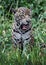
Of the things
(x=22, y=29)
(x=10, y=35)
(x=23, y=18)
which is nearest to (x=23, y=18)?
(x=23, y=18)

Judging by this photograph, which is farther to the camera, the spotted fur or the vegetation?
the spotted fur

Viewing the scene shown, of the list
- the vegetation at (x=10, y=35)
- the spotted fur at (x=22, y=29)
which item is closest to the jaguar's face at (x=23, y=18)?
the spotted fur at (x=22, y=29)

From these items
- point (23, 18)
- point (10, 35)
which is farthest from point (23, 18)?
point (10, 35)

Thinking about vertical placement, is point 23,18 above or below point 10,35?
above

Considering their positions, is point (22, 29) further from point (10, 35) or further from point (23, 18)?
point (10, 35)

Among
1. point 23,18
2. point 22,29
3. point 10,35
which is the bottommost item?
point 10,35

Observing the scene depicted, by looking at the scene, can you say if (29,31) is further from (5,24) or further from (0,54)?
(5,24)

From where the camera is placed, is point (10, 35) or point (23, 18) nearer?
Answer: point (23, 18)

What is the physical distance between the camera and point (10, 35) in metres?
5.08

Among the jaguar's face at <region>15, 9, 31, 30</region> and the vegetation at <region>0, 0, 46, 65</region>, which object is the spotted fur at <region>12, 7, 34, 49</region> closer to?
the jaguar's face at <region>15, 9, 31, 30</region>

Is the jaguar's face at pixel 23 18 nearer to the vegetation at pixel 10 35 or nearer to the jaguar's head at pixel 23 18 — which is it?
the jaguar's head at pixel 23 18

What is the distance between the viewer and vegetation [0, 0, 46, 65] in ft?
13.1

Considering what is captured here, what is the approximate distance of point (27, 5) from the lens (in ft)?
20.6

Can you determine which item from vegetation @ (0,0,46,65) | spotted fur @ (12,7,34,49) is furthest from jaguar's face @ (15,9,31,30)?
vegetation @ (0,0,46,65)
